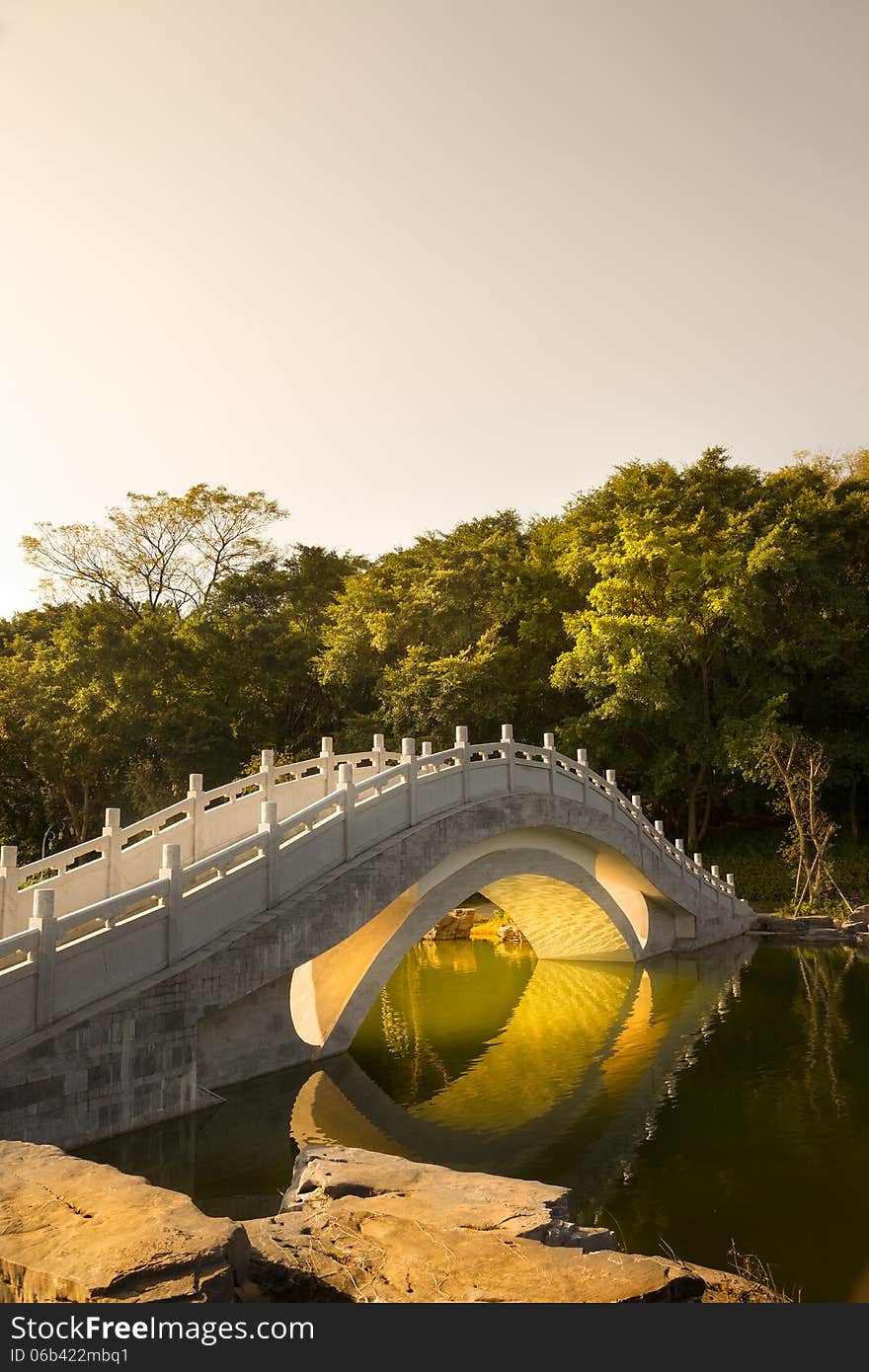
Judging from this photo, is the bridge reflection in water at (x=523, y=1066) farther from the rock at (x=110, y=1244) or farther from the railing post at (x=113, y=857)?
the rock at (x=110, y=1244)

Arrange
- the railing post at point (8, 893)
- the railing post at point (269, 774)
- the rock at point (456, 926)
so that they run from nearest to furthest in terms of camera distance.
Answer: the railing post at point (8, 893) < the railing post at point (269, 774) < the rock at point (456, 926)

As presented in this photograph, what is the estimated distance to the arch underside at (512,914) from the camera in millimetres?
16172

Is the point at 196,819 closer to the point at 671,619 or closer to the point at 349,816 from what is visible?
the point at 349,816

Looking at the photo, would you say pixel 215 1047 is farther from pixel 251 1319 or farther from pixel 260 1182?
pixel 251 1319

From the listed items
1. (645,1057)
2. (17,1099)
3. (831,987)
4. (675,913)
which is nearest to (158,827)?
(17,1099)

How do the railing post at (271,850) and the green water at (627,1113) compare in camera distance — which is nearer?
the green water at (627,1113)

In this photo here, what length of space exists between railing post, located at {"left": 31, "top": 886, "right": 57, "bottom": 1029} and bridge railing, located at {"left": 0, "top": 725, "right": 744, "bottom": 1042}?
0.04 feet

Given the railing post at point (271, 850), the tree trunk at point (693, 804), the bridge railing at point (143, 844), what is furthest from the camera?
the tree trunk at point (693, 804)

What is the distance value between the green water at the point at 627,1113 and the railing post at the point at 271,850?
2.66m

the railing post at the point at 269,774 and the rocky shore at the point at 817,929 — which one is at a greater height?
the railing post at the point at 269,774

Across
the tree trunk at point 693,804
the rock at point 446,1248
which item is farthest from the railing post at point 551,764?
the tree trunk at point 693,804

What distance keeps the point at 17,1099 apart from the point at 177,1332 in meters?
5.69

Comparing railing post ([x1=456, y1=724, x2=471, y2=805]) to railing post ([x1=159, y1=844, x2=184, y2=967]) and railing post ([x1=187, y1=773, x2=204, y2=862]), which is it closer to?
railing post ([x1=187, y1=773, x2=204, y2=862])

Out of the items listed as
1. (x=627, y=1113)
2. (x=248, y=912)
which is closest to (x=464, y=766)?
(x=248, y=912)
